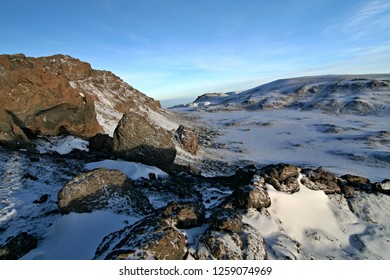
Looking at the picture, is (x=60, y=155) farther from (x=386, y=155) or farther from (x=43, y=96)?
(x=386, y=155)

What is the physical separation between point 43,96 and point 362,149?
3583 cm

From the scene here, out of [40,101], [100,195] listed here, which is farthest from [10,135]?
[100,195]

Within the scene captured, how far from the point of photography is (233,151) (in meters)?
38.3

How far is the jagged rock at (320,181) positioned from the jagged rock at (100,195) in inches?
261

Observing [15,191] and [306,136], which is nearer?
[15,191]

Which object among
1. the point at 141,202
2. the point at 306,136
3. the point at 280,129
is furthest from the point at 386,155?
the point at 141,202

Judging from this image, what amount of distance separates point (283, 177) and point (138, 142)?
8720 mm

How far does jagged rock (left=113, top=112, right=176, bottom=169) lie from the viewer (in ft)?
54.4

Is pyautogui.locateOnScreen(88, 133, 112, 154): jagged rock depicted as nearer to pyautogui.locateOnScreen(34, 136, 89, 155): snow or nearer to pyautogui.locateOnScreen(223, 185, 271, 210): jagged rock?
pyautogui.locateOnScreen(34, 136, 89, 155): snow

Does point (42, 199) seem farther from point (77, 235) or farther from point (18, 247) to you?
point (77, 235)

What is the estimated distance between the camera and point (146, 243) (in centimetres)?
615

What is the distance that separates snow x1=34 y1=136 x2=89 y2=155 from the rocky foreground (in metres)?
0.18

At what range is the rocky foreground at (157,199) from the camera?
23.8 ft

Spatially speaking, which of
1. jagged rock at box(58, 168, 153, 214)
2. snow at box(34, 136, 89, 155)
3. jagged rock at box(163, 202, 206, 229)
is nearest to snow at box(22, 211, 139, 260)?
jagged rock at box(58, 168, 153, 214)
